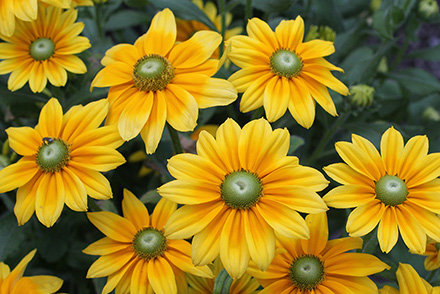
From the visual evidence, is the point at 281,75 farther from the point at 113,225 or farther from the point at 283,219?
the point at 113,225

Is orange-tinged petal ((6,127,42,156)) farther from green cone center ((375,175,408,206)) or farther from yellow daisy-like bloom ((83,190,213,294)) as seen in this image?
green cone center ((375,175,408,206))

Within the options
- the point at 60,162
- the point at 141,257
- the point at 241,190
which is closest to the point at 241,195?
the point at 241,190

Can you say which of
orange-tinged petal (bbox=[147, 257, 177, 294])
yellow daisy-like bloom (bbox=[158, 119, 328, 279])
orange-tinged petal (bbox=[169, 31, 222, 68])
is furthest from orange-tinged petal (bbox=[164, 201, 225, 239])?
orange-tinged petal (bbox=[169, 31, 222, 68])

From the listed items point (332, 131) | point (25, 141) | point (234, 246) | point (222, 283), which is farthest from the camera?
point (332, 131)

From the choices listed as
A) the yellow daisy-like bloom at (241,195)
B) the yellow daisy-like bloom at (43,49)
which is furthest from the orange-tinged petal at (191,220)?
the yellow daisy-like bloom at (43,49)

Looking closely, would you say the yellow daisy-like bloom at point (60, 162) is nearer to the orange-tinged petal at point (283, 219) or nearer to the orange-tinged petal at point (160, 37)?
the orange-tinged petal at point (160, 37)

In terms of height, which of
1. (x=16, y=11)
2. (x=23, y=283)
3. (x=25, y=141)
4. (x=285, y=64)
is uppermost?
(x=16, y=11)

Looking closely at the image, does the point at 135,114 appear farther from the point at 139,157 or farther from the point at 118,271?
the point at 139,157
